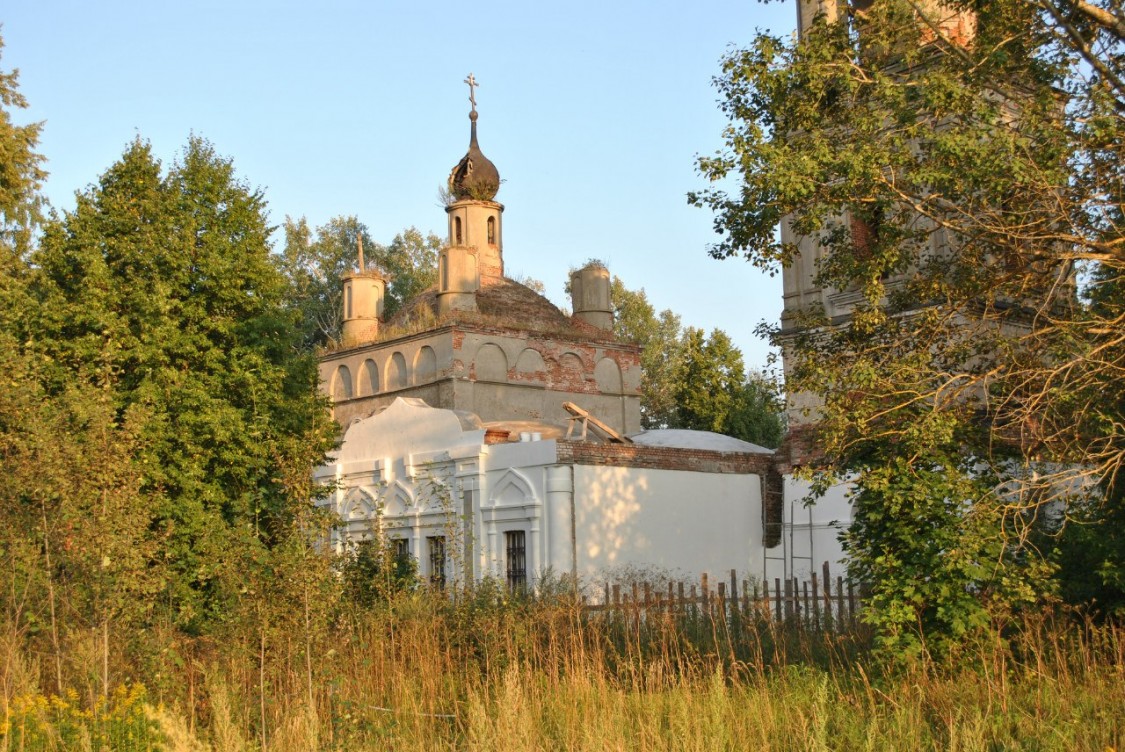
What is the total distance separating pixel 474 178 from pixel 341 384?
8.60 metres

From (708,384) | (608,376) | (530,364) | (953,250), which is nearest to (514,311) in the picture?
(530,364)

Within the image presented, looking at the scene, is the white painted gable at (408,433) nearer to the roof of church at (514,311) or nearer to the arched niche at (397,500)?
the arched niche at (397,500)

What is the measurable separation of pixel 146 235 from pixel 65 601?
7.15 meters

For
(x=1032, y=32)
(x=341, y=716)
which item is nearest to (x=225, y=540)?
(x=341, y=716)

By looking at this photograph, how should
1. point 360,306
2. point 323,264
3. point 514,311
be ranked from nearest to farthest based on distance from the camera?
point 514,311 < point 360,306 < point 323,264

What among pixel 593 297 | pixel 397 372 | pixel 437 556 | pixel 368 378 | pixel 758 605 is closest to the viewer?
pixel 758 605

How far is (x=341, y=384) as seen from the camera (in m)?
40.5

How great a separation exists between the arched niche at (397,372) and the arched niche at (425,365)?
0.56 m

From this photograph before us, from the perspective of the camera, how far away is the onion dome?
142ft

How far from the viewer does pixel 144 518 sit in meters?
12.5

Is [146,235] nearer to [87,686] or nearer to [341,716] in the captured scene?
[87,686]

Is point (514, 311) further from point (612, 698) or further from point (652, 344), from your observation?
point (612, 698)

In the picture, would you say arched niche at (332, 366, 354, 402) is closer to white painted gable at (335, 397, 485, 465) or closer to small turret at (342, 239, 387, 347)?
small turret at (342, 239, 387, 347)

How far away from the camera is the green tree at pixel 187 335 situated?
17.1 metres
